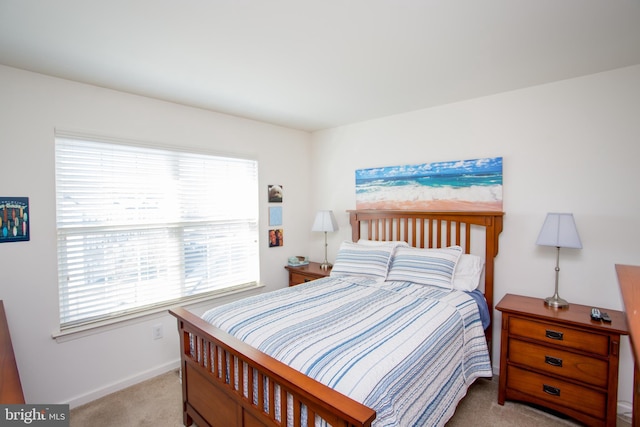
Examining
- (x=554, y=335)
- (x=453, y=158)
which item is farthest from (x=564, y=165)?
(x=554, y=335)

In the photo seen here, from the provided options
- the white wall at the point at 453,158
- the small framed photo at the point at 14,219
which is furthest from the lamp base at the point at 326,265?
the small framed photo at the point at 14,219

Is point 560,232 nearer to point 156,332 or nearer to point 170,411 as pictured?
point 170,411

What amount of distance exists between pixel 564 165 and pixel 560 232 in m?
0.58

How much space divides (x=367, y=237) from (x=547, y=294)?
5.47 ft

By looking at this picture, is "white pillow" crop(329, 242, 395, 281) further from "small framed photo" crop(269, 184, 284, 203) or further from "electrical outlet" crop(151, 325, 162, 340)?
"electrical outlet" crop(151, 325, 162, 340)

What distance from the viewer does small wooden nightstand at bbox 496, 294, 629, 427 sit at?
1906mm

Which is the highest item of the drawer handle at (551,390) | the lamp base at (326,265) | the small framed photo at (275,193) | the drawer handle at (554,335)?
the small framed photo at (275,193)

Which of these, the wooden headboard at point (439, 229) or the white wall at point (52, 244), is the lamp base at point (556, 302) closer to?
the wooden headboard at point (439, 229)

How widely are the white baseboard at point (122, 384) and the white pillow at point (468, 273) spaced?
2605 millimetres

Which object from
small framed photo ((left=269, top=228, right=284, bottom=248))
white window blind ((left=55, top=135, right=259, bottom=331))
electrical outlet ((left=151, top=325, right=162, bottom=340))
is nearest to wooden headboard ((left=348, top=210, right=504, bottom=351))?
small framed photo ((left=269, top=228, right=284, bottom=248))

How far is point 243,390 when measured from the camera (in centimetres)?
162

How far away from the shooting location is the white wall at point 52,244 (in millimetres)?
2107

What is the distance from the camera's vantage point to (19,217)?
2.12 m

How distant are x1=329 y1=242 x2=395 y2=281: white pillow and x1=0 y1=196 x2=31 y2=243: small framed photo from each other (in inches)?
95.2
